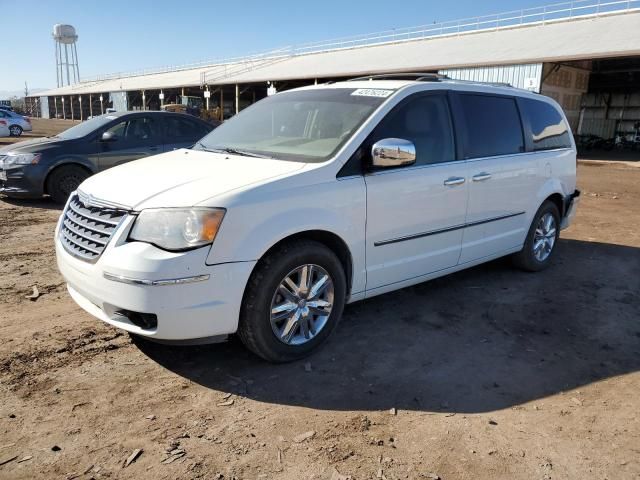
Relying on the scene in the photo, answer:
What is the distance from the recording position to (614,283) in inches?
219

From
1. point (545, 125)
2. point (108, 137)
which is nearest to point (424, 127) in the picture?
point (545, 125)

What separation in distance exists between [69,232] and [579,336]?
388 cm

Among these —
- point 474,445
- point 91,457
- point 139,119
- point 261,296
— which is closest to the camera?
point 91,457

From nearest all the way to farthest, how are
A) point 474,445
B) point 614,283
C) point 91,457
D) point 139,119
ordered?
point 91,457 → point 474,445 → point 614,283 → point 139,119

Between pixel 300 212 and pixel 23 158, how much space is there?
704cm

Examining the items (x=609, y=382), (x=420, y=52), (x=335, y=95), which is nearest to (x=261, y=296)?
(x=335, y=95)

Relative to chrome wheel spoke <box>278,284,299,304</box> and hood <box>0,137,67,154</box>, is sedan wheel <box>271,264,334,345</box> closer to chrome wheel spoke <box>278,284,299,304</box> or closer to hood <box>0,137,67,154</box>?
chrome wheel spoke <box>278,284,299,304</box>

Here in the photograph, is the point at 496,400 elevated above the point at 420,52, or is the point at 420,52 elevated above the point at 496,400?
the point at 420,52

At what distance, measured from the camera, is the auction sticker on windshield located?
13.4ft

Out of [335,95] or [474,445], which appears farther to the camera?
[335,95]

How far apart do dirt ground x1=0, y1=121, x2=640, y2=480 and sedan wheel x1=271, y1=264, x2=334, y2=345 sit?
0.72 feet

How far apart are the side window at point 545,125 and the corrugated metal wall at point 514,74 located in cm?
1827

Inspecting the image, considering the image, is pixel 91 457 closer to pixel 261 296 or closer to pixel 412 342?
pixel 261 296

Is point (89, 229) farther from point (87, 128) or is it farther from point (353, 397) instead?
point (87, 128)
